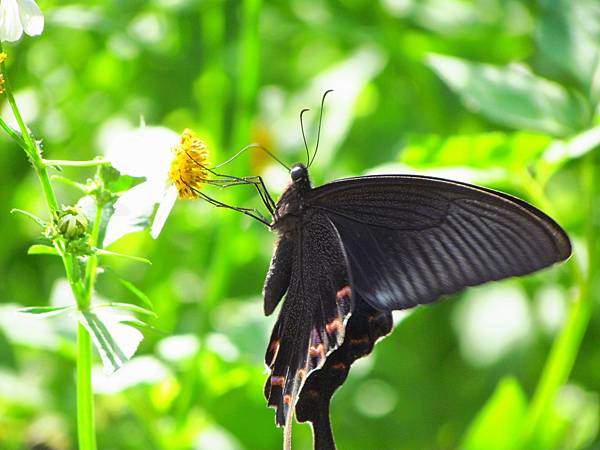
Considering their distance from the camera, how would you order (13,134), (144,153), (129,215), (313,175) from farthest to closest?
(313,175), (144,153), (129,215), (13,134)

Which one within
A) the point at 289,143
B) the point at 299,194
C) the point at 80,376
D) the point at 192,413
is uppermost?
the point at 289,143

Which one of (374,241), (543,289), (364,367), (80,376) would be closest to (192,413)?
(364,367)

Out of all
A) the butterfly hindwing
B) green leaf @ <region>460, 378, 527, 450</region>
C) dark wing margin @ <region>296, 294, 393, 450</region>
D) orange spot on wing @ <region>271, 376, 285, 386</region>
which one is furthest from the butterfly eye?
green leaf @ <region>460, 378, 527, 450</region>

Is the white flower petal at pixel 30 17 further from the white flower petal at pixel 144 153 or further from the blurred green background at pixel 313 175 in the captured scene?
the blurred green background at pixel 313 175

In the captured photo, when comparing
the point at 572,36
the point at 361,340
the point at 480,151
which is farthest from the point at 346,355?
the point at 572,36

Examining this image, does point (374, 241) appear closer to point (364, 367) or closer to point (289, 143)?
point (364, 367)

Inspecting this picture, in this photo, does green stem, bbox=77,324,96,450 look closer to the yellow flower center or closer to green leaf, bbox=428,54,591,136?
the yellow flower center

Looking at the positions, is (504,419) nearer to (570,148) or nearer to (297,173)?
(570,148)
